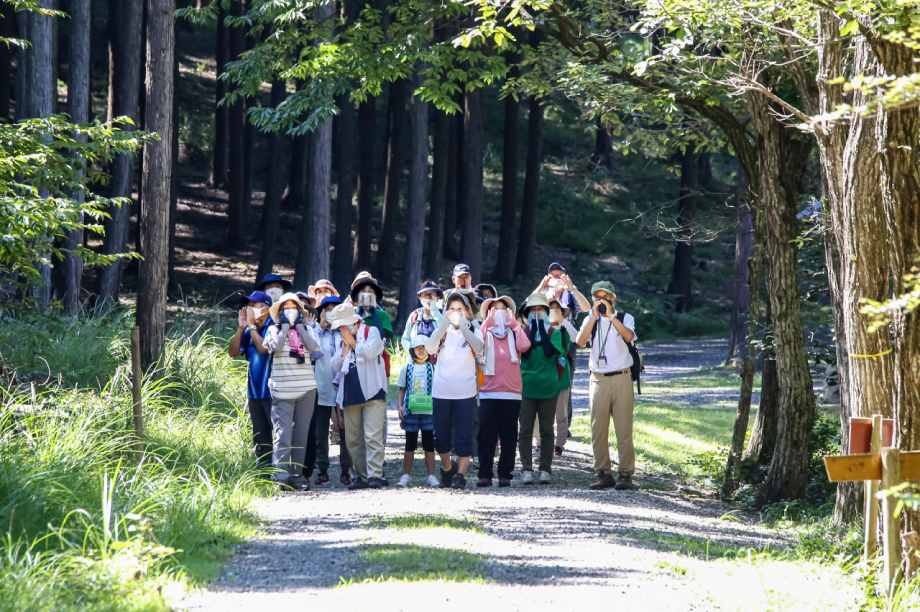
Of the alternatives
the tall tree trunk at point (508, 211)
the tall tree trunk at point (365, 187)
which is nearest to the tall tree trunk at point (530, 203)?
the tall tree trunk at point (508, 211)

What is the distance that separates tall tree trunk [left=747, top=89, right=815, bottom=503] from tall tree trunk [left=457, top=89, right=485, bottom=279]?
15.9 metres

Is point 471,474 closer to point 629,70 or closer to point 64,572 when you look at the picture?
point 629,70

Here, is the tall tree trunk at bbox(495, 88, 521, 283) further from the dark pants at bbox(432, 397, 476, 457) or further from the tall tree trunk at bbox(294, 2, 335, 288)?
the dark pants at bbox(432, 397, 476, 457)

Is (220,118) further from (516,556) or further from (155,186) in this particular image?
(516,556)

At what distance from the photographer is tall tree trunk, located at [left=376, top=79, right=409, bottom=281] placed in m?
28.2

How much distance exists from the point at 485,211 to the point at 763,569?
32859 millimetres

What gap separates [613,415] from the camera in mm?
10508

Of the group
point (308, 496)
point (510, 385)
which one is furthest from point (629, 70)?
point (308, 496)

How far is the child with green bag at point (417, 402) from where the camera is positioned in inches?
396

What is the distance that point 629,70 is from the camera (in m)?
10.4

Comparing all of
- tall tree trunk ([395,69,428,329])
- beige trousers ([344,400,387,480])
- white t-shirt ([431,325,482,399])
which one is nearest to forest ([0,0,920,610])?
white t-shirt ([431,325,482,399])

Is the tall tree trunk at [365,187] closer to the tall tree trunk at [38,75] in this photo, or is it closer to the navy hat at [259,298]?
the tall tree trunk at [38,75]

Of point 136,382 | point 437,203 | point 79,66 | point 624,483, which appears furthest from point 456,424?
point 437,203

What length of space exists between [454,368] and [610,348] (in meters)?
1.69
